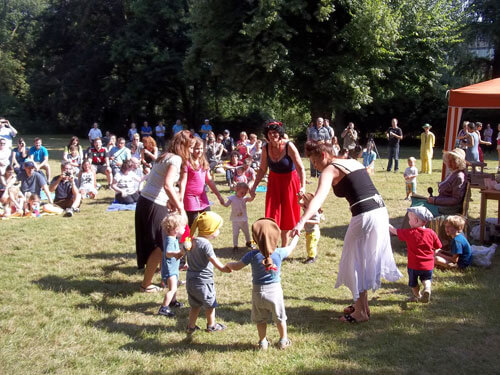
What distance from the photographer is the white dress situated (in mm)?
4297

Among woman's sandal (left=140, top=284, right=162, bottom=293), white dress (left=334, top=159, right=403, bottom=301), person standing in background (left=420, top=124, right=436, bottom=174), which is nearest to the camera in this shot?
white dress (left=334, top=159, right=403, bottom=301)

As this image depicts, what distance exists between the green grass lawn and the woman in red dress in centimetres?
76

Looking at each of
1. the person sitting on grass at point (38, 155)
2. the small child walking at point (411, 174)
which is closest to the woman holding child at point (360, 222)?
the small child walking at point (411, 174)

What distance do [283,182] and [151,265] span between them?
1853mm

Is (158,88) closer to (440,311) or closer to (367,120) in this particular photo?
(367,120)

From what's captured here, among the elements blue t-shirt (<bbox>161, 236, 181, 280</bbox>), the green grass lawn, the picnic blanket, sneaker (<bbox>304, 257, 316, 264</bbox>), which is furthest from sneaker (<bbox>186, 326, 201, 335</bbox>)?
the picnic blanket

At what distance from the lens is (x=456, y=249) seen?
6023mm

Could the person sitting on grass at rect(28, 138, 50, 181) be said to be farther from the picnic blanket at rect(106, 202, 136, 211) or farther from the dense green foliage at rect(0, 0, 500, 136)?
the dense green foliage at rect(0, 0, 500, 136)

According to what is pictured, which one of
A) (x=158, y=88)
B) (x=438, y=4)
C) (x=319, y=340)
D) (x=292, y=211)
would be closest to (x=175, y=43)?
(x=158, y=88)

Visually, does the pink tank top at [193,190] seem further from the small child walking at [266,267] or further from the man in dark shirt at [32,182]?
the man in dark shirt at [32,182]

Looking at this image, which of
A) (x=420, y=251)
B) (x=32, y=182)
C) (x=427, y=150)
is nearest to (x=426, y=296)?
(x=420, y=251)

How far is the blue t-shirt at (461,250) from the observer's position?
6.02 m

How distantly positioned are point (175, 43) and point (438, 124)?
57.1 ft

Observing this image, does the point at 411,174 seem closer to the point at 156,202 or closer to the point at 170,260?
the point at 156,202
